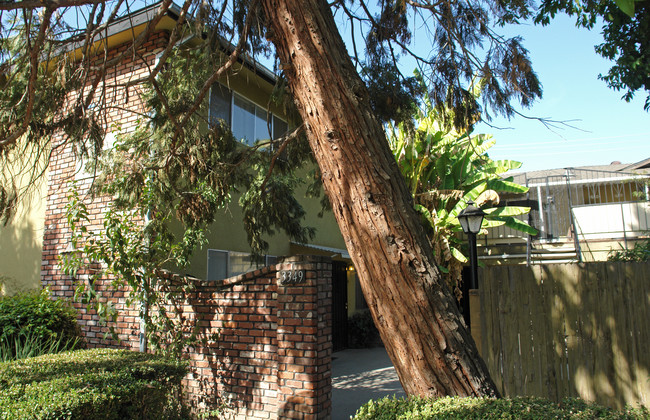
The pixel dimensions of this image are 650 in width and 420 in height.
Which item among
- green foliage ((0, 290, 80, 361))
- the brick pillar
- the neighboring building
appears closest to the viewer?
the brick pillar

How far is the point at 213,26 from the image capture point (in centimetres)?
677

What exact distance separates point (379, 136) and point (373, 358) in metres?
9.77

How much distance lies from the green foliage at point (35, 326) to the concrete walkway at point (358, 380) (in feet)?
13.8

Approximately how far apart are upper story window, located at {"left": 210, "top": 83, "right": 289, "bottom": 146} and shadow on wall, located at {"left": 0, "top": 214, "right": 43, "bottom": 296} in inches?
179

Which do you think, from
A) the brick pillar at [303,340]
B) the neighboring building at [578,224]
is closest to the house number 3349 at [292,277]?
the brick pillar at [303,340]

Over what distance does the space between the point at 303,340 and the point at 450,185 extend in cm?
1018

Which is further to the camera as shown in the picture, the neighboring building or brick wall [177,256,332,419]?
the neighboring building

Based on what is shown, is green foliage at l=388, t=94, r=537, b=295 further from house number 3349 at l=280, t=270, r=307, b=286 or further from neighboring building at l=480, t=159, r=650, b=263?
house number 3349 at l=280, t=270, r=307, b=286

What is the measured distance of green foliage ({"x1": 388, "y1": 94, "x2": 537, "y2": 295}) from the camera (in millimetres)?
13750

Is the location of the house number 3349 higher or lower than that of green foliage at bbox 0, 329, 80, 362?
higher

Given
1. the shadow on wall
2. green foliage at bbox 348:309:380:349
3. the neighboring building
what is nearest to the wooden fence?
green foliage at bbox 348:309:380:349

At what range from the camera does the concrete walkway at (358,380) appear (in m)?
7.58

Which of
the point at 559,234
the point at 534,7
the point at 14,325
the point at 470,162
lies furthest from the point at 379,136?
the point at 559,234

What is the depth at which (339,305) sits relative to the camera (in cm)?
1419
